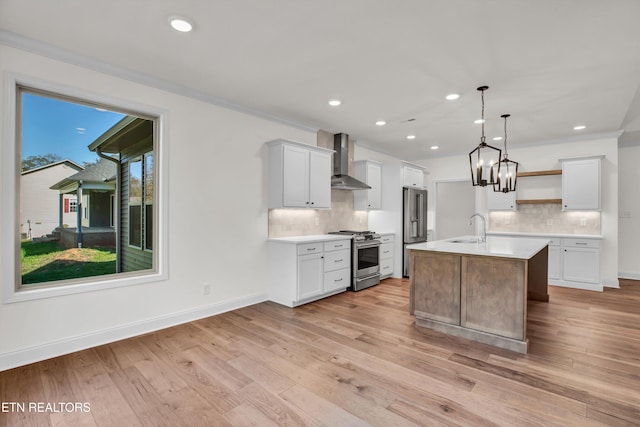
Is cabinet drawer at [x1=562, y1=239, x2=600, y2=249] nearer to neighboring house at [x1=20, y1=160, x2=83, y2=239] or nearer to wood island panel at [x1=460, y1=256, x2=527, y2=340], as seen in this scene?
wood island panel at [x1=460, y1=256, x2=527, y2=340]

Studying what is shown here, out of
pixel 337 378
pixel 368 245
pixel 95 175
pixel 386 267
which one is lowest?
pixel 337 378

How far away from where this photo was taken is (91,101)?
2.96 metres

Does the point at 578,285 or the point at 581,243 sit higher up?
the point at 581,243

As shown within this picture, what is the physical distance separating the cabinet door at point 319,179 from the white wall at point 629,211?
5856mm

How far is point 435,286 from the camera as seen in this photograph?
3.39 metres

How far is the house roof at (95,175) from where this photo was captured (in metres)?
2.93

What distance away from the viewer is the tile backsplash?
18.3 feet

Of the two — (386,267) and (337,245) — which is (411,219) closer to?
(386,267)

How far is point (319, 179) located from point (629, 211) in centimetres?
610

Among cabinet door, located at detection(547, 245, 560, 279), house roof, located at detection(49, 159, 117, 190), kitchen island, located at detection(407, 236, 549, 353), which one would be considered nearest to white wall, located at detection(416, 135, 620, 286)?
cabinet door, located at detection(547, 245, 560, 279)

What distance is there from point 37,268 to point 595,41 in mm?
5127

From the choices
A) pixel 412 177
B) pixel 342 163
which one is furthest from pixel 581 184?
pixel 342 163

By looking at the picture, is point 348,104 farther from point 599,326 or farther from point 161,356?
point 599,326

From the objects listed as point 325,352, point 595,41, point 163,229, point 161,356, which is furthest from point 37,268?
point 595,41
